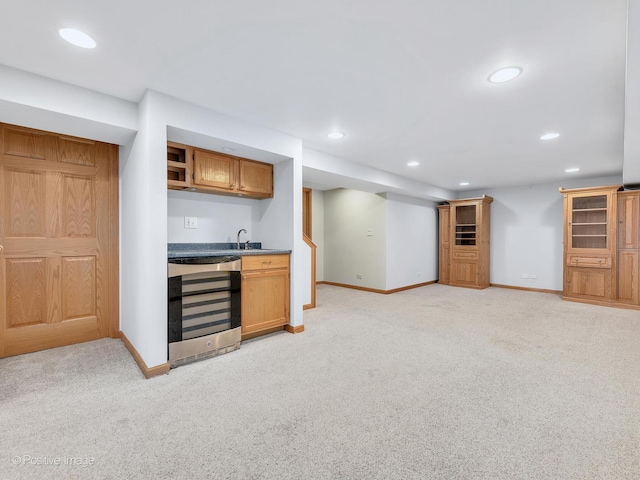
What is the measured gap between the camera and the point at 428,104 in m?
2.70

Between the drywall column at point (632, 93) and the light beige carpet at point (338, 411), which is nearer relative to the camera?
the drywall column at point (632, 93)

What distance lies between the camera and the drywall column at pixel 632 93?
4.07ft

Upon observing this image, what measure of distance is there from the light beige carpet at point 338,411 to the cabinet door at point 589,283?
218 cm

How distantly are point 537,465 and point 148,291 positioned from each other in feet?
8.96

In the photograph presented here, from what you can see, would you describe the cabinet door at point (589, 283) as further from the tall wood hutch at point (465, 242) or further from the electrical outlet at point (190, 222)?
the electrical outlet at point (190, 222)

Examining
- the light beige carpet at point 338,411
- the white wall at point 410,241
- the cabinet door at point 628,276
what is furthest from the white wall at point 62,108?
the cabinet door at point 628,276

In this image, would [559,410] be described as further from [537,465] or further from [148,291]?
[148,291]

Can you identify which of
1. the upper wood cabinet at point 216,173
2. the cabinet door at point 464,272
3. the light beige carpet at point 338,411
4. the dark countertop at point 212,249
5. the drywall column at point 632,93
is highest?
the drywall column at point 632,93

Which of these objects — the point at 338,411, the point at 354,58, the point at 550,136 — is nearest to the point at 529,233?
the point at 550,136

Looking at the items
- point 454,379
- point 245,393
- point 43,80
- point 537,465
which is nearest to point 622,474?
point 537,465

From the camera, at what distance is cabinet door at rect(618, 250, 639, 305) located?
484 centimetres

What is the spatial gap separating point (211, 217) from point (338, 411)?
98.1 inches

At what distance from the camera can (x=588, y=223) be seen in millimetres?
5387

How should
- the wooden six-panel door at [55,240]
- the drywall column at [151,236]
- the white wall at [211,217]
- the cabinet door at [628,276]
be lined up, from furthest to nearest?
the cabinet door at [628,276] → the white wall at [211,217] → the wooden six-panel door at [55,240] → the drywall column at [151,236]
